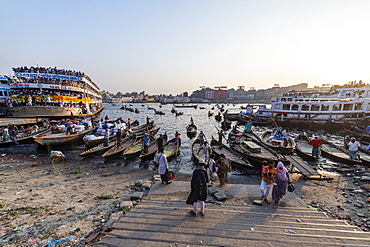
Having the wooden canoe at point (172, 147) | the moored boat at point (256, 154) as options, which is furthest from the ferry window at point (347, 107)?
the wooden canoe at point (172, 147)

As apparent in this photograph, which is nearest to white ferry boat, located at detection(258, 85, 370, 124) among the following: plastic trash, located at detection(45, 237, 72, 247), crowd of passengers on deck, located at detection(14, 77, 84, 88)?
plastic trash, located at detection(45, 237, 72, 247)

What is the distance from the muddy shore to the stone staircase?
149 cm

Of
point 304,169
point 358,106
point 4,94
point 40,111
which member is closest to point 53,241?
point 304,169

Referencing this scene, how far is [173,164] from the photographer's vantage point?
1534 centimetres

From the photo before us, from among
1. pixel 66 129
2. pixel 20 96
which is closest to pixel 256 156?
pixel 66 129

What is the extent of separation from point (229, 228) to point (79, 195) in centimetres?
763

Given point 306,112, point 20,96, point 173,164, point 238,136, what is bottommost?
point 173,164

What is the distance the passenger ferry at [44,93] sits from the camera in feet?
102

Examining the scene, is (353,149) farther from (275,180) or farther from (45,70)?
(45,70)

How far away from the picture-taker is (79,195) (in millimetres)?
8586

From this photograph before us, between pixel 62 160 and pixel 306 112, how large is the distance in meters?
39.0

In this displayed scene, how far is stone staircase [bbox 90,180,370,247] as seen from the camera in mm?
4367

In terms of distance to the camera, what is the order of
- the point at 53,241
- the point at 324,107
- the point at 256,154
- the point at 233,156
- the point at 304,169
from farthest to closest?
the point at 324,107
the point at 233,156
the point at 256,154
the point at 304,169
the point at 53,241

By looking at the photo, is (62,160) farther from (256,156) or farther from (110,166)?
(256,156)
